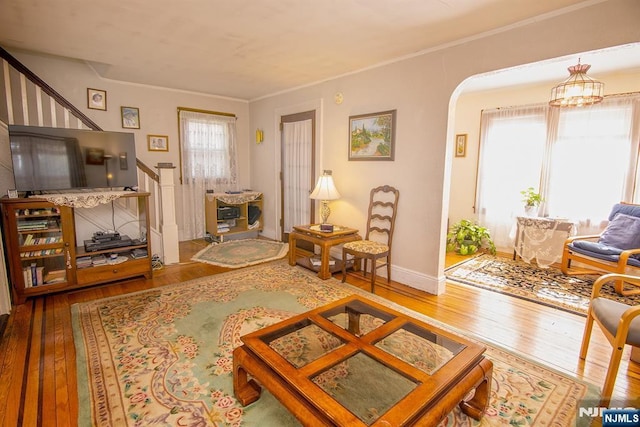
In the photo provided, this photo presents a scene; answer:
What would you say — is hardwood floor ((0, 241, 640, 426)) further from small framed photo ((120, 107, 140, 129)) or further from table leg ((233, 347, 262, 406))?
small framed photo ((120, 107, 140, 129))

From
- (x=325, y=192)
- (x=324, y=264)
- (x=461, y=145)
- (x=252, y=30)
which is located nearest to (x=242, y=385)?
(x=324, y=264)

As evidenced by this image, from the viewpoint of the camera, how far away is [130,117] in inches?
182

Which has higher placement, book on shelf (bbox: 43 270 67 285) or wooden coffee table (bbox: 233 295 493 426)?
wooden coffee table (bbox: 233 295 493 426)

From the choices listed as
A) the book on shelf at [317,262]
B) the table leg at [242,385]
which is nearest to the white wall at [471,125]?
the book on shelf at [317,262]

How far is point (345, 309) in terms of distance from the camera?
2.08m

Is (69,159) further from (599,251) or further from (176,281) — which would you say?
(599,251)

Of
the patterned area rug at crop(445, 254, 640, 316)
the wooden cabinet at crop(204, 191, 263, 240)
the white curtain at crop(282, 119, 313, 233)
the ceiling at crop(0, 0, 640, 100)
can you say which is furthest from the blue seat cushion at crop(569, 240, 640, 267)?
the wooden cabinet at crop(204, 191, 263, 240)

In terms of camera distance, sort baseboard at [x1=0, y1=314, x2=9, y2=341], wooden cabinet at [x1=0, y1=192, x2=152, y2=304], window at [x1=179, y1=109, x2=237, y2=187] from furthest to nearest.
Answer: window at [x1=179, y1=109, x2=237, y2=187]
wooden cabinet at [x1=0, y1=192, x2=152, y2=304]
baseboard at [x1=0, y1=314, x2=9, y2=341]

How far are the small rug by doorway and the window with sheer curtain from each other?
3322mm

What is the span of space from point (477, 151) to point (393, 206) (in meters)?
2.43

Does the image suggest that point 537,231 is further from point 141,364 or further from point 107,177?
point 107,177

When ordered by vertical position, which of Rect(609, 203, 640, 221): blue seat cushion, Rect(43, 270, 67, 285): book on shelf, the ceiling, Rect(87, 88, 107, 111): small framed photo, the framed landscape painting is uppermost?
the ceiling

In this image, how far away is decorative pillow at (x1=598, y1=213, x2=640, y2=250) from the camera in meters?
3.35

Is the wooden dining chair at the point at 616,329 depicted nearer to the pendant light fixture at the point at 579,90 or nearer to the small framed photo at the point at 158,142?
the pendant light fixture at the point at 579,90
